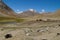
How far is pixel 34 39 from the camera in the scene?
17188 millimetres

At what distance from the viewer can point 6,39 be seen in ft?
56.5

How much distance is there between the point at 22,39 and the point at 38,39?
168 centimetres

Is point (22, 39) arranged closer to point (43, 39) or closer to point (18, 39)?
point (18, 39)

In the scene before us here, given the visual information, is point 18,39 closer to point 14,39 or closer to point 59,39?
point 14,39

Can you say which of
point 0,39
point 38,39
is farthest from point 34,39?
point 0,39

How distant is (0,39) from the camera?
17938mm

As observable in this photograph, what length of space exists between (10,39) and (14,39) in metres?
0.62

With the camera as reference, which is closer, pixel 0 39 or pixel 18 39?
pixel 18 39

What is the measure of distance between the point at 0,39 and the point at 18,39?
251 cm

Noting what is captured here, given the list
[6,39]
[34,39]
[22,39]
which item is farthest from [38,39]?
[6,39]

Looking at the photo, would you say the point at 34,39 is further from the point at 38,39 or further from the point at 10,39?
the point at 10,39

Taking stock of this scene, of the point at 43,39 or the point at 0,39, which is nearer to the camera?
the point at 43,39

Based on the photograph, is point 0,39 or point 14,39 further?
point 0,39

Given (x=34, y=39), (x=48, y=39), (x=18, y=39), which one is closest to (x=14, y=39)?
(x=18, y=39)
